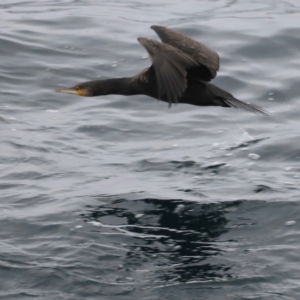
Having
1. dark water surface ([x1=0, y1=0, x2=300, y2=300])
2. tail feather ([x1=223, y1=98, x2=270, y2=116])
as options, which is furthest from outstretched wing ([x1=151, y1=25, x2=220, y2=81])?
dark water surface ([x1=0, y1=0, x2=300, y2=300])

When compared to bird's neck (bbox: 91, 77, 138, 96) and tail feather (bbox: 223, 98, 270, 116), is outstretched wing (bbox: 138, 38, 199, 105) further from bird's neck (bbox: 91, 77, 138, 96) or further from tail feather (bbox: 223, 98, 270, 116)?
bird's neck (bbox: 91, 77, 138, 96)

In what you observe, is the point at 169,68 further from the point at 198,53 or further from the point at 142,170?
the point at 142,170

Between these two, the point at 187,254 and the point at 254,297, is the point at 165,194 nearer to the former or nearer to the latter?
the point at 187,254

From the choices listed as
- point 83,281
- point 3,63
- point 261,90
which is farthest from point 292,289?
point 3,63

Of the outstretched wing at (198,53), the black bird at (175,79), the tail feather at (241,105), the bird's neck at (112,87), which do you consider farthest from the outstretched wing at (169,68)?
the bird's neck at (112,87)

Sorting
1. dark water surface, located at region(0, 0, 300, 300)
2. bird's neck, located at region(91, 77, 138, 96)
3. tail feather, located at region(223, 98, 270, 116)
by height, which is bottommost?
dark water surface, located at region(0, 0, 300, 300)

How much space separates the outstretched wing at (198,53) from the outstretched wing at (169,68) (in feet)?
1.57

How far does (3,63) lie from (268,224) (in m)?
5.93

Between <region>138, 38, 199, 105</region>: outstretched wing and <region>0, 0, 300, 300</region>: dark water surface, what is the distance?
4.16ft

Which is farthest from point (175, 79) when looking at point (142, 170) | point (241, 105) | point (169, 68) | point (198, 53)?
point (142, 170)

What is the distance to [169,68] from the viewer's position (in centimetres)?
614

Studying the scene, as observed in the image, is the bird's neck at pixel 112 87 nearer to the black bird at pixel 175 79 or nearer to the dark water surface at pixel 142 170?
the black bird at pixel 175 79

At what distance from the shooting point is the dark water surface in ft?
19.7

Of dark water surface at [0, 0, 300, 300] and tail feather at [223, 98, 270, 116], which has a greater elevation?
tail feather at [223, 98, 270, 116]
